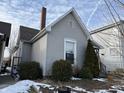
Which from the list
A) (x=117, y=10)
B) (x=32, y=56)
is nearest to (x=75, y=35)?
(x=32, y=56)

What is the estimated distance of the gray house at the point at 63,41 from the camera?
12.7 meters

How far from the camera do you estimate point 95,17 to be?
5.27 metres

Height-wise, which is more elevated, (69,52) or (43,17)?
(43,17)

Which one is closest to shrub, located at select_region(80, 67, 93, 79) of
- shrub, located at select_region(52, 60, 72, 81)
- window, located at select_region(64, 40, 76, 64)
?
window, located at select_region(64, 40, 76, 64)

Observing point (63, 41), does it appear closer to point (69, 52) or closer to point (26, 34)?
point (69, 52)

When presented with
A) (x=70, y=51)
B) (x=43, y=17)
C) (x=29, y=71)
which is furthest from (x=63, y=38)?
(x=43, y=17)

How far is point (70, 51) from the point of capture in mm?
13945

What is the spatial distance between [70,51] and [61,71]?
9.51ft

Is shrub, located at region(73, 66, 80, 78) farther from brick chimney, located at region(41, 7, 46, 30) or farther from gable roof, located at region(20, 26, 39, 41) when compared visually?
gable roof, located at region(20, 26, 39, 41)

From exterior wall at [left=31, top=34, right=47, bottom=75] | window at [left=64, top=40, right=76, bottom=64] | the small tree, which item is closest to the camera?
exterior wall at [left=31, top=34, right=47, bottom=75]

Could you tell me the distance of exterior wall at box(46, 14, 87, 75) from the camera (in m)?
12.8

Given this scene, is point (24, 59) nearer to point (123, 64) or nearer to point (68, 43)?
point (68, 43)

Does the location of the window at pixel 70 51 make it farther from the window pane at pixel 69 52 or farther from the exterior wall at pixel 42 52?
the exterior wall at pixel 42 52

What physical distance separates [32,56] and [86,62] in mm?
5429
